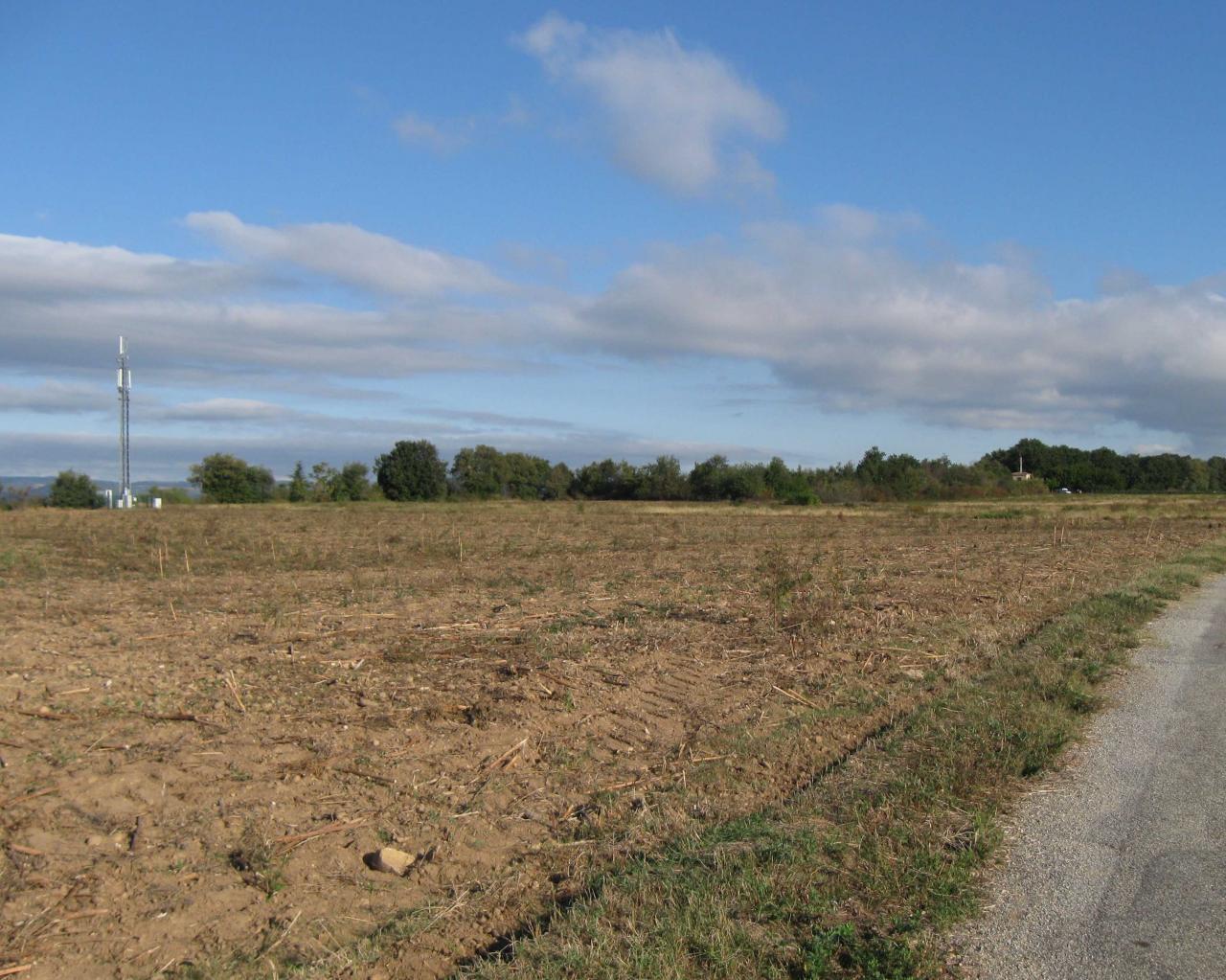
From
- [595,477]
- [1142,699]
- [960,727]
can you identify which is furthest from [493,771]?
[595,477]

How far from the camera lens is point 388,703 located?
8.18 m

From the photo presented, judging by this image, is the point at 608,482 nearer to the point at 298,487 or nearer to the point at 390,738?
the point at 298,487

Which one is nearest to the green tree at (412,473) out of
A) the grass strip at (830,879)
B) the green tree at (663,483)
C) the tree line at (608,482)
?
the tree line at (608,482)

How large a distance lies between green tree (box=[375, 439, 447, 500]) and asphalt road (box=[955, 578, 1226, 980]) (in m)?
Result: 102

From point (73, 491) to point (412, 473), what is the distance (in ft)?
108

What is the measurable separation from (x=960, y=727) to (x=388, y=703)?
464 cm

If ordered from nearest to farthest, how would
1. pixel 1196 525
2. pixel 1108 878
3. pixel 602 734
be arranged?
pixel 1108 878, pixel 602 734, pixel 1196 525

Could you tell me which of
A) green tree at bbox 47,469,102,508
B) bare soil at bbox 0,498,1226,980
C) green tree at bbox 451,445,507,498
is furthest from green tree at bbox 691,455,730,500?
bare soil at bbox 0,498,1226,980

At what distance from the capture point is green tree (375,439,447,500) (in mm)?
106812

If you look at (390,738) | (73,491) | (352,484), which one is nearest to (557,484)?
(352,484)

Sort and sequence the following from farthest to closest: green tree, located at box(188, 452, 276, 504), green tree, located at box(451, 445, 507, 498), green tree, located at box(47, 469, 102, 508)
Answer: green tree, located at box(451, 445, 507, 498) < green tree, located at box(188, 452, 276, 504) < green tree, located at box(47, 469, 102, 508)

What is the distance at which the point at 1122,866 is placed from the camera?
5.00 meters

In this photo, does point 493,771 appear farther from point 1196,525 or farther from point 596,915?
point 1196,525

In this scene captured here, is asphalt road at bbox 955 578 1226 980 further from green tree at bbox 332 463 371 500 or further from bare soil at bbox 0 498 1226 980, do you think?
green tree at bbox 332 463 371 500
